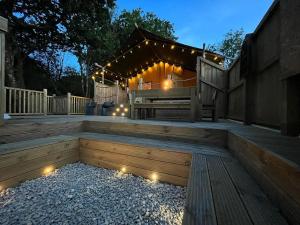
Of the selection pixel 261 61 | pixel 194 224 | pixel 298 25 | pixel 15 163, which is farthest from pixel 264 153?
pixel 15 163

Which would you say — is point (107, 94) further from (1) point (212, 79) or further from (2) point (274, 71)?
(2) point (274, 71)

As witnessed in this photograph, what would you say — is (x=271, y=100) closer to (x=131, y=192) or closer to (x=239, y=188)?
(x=239, y=188)

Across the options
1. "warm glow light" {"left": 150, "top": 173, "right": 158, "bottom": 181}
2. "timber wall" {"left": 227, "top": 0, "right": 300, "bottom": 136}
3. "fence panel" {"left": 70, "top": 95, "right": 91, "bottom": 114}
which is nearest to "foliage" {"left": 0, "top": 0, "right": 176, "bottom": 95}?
"fence panel" {"left": 70, "top": 95, "right": 91, "bottom": 114}

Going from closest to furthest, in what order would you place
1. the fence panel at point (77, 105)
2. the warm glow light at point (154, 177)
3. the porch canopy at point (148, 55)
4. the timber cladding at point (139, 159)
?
the timber cladding at point (139, 159), the warm glow light at point (154, 177), the porch canopy at point (148, 55), the fence panel at point (77, 105)

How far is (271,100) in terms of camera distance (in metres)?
2.12

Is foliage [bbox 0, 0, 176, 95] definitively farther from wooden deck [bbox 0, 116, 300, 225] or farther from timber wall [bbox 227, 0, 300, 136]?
wooden deck [bbox 0, 116, 300, 225]

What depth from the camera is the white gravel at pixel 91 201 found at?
145 centimetres

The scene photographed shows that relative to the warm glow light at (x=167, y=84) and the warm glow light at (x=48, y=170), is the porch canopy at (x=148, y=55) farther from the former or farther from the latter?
the warm glow light at (x=48, y=170)

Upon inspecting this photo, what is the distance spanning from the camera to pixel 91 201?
1.72 metres

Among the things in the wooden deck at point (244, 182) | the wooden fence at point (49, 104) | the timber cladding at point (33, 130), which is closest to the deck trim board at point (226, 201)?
the wooden deck at point (244, 182)

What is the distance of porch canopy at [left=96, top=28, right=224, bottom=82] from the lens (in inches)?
302

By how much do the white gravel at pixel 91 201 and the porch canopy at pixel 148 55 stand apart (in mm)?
6860

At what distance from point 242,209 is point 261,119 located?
205cm

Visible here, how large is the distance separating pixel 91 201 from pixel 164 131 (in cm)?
152
